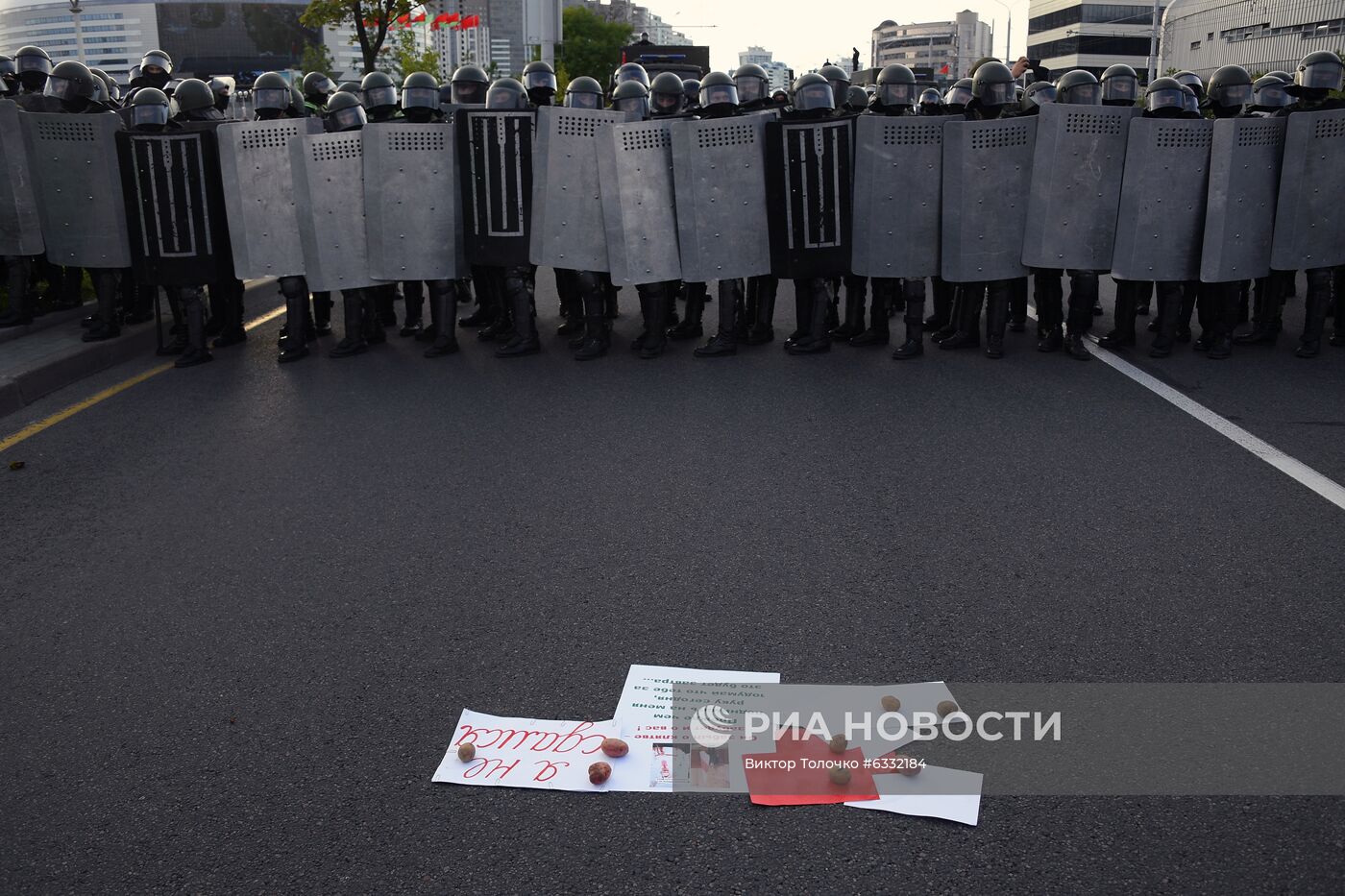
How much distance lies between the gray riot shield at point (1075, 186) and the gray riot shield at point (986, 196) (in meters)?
0.09

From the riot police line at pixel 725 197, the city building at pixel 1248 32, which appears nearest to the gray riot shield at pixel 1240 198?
the riot police line at pixel 725 197

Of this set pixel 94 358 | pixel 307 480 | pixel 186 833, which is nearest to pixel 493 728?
pixel 186 833

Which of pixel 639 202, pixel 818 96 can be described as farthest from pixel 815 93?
pixel 639 202

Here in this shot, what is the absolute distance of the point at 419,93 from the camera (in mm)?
8656

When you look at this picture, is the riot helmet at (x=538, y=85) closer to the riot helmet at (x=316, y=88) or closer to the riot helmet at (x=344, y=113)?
the riot helmet at (x=344, y=113)

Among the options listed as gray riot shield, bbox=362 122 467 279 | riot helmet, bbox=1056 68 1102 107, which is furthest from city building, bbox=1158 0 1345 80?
gray riot shield, bbox=362 122 467 279

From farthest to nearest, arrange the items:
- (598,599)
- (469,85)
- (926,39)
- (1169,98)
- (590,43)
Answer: (926,39) → (590,43) → (469,85) → (1169,98) → (598,599)

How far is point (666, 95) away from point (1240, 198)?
13.6ft

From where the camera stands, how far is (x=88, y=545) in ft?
16.1

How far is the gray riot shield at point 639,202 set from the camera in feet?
27.2

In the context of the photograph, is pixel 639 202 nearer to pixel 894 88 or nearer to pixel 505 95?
pixel 505 95

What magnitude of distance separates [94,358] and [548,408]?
3.83m

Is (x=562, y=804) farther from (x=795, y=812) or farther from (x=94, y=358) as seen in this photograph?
(x=94, y=358)

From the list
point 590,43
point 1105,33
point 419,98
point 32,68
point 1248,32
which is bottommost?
point 419,98
